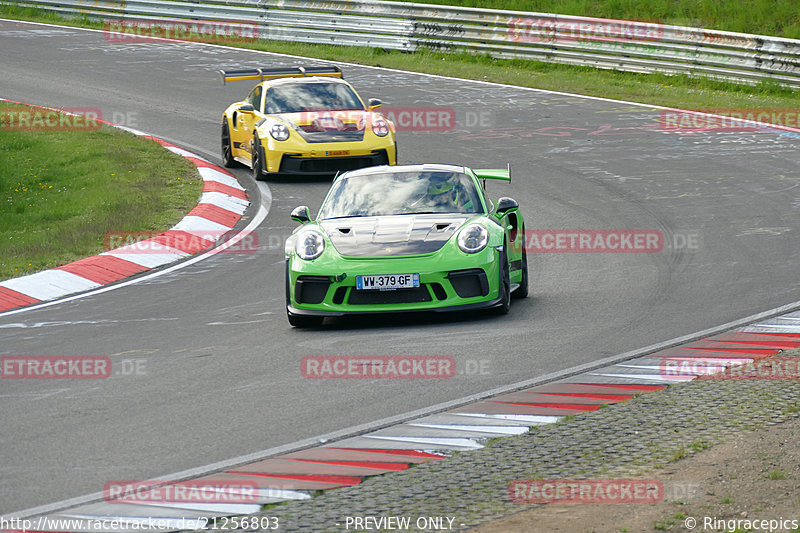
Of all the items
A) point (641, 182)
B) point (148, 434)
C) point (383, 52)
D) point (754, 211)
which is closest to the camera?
point (148, 434)

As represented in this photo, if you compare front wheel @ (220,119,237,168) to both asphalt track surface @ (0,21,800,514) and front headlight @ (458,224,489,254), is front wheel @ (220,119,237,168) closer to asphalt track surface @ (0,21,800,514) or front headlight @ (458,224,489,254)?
asphalt track surface @ (0,21,800,514)

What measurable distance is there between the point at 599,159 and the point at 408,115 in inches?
195

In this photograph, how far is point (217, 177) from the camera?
56.7 ft

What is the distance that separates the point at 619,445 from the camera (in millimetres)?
6324

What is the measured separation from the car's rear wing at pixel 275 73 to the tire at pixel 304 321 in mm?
8454

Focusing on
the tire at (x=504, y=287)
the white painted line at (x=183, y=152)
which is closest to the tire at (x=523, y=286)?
the tire at (x=504, y=287)

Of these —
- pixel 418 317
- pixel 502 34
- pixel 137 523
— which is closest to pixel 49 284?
pixel 418 317

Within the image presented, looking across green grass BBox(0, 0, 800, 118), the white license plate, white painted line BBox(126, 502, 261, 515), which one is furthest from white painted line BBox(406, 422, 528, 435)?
green grass BBox(0, 0, 800, 118)

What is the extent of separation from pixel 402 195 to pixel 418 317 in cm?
117

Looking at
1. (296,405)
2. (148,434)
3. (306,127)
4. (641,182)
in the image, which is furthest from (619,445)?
(306,127)

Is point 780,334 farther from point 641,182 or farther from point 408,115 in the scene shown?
point 408,115

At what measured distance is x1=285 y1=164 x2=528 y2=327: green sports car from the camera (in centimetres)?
928

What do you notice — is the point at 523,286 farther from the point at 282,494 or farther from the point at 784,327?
the point at 282,494

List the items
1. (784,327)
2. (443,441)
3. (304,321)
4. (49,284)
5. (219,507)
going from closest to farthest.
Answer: (219,507)
(443,441)
(784,327)
(304,321)
(49,284)
